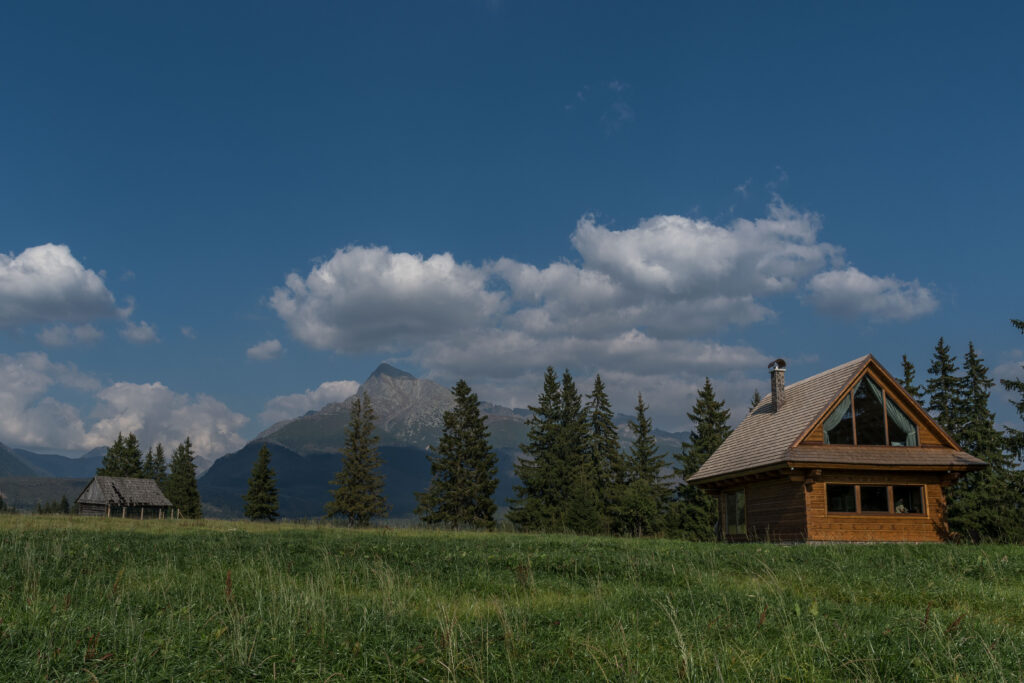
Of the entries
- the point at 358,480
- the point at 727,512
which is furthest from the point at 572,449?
the point at 727,512

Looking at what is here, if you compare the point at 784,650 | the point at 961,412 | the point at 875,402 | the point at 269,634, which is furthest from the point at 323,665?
the point at 961,412

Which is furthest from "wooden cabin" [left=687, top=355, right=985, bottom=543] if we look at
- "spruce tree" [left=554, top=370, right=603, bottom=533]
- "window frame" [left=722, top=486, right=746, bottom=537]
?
"spruce tree" [left=554, top=370, right=603, bottom=533]

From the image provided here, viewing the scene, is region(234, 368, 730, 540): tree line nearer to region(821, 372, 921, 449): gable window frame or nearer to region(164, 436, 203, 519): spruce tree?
region(821, 372, 921, 449): gable window frame

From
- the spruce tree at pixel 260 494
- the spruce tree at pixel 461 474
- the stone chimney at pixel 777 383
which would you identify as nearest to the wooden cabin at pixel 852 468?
the stone chimney at pixel 777 383

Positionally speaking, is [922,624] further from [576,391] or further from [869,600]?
[576,391]

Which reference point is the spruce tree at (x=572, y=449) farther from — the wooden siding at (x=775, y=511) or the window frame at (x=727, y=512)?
the wooden siding at (x=775, y=511)

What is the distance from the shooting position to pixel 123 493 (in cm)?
6806

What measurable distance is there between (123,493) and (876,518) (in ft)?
223

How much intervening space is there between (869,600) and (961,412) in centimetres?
4219

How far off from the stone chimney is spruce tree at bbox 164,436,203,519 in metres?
68.3

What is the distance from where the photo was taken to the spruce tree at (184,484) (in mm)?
79250

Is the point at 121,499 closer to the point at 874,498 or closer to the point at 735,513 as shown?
the point at 735,513

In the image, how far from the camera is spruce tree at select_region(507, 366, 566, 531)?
52.2 m

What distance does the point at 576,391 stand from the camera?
2290 inches
